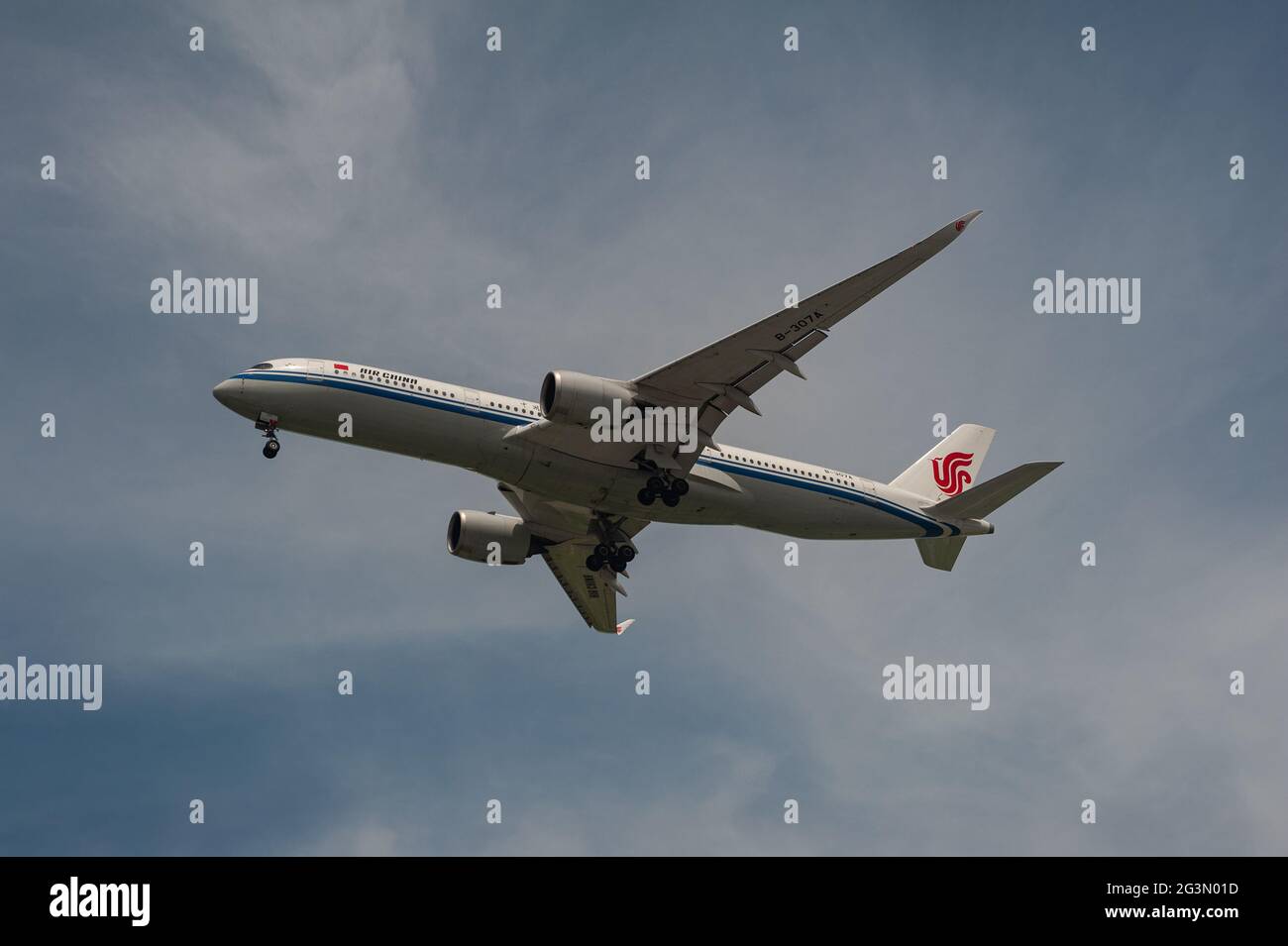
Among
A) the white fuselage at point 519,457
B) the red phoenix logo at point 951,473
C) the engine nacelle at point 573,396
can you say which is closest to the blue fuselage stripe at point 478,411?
the white fuselage at point 519,457

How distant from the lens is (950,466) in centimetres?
4869

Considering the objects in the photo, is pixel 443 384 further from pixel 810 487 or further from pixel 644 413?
pixel 810 487

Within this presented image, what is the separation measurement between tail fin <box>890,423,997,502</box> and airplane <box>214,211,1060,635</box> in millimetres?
2431

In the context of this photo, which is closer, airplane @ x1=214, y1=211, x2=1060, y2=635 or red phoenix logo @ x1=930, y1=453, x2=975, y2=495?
airplane @ x1=214, y1=211, x2=1060, y2=635

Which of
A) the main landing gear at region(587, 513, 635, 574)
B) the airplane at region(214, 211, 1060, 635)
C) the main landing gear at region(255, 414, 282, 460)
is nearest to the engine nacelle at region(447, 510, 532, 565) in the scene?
the airplane at region(214, 211, 1060, 635)

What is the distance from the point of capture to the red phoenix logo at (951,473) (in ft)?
157

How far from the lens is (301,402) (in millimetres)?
36469

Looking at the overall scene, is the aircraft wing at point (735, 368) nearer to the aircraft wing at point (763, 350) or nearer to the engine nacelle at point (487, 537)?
the aircraft wing at point (763, 350)

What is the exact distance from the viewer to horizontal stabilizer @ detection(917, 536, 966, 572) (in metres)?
45.9

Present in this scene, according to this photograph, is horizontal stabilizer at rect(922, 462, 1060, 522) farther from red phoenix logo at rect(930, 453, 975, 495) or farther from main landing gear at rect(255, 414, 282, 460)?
main landing gear at rect(255, 414, 282, 460)

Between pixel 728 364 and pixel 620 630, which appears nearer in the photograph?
pixel 728 364

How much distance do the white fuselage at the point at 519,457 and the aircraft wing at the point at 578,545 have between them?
3310 mm
